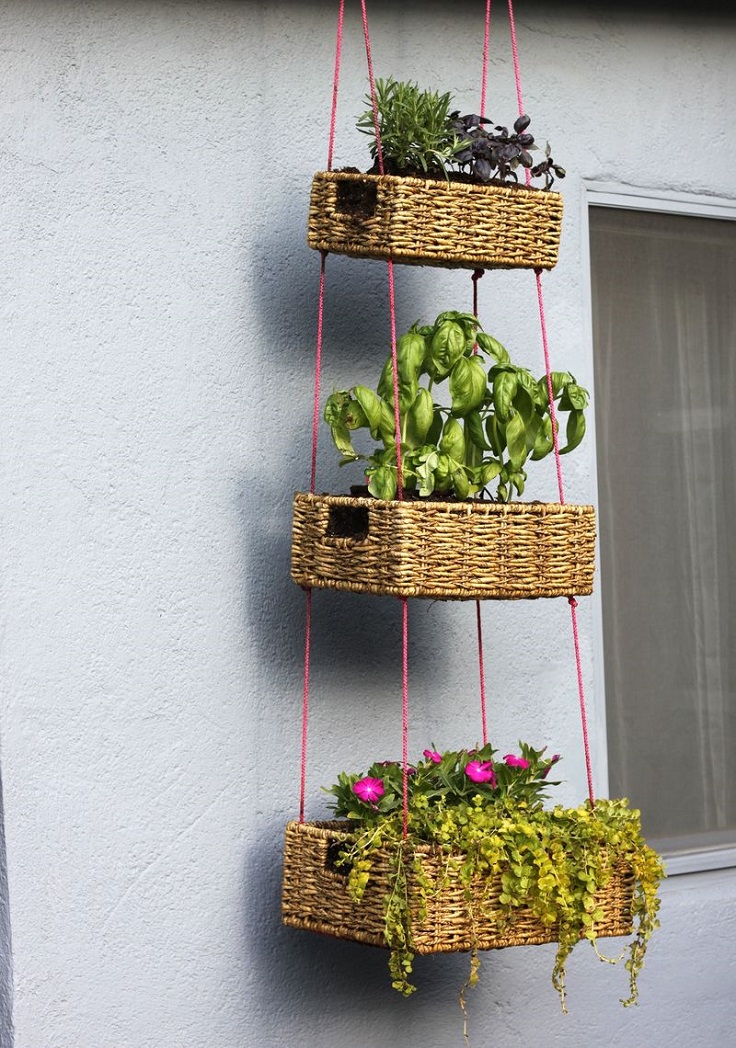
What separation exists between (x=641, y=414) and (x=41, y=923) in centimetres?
177

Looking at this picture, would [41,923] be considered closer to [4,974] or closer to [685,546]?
[4,974]

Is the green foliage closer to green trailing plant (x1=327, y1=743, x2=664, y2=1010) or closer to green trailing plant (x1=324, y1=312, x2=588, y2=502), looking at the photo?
green trailing plant (x1=324, y1=312, x2=588, y2=502)

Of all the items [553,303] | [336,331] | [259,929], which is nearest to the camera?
[259,929]

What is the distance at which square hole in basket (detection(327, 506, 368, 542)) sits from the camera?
247 cm

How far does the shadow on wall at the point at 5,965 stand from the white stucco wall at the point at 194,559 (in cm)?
2

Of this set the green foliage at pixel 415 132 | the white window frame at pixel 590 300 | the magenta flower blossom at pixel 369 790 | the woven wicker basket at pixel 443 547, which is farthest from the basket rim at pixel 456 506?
the white window frame at pixel 590 300

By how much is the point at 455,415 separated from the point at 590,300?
0.81 meters

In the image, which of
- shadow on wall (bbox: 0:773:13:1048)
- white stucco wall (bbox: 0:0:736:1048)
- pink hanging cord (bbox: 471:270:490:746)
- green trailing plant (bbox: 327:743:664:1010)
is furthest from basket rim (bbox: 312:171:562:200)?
shadow on wall (bbox: 0:773:13:1048)

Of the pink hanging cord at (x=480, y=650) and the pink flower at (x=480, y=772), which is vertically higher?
the pink hanging cord at (x=480, y=650)

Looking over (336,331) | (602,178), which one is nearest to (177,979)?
(336,331)

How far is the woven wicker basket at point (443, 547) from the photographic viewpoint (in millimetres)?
2367

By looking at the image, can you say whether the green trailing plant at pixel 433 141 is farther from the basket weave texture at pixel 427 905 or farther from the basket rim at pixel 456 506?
the basket weave texture at pixel 427 905

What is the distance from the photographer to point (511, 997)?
3.04 m

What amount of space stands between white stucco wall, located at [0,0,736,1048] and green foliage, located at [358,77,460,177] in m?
0.38
